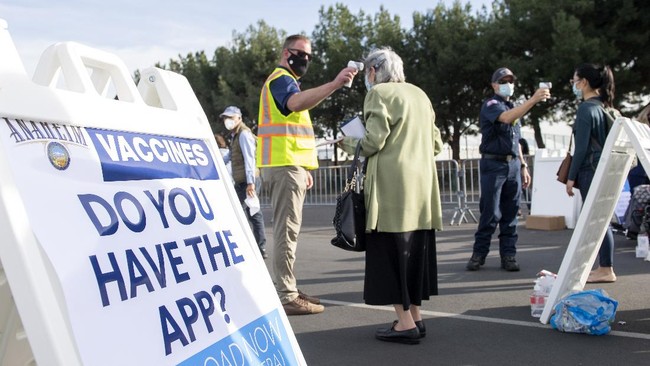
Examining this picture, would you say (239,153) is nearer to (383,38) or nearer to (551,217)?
(551,217)

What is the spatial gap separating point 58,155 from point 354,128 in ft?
8.46

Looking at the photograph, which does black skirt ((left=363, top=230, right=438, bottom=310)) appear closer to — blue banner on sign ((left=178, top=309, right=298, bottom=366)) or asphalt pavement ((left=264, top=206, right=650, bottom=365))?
asphalt pavement ((left=264, top=206, right=650, bottom=365))

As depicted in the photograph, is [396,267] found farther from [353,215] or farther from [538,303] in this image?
[538,303]

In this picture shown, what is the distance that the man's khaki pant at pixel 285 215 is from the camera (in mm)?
4641

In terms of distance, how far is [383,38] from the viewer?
112 ft

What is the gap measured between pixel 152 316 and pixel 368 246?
2456 millimetres

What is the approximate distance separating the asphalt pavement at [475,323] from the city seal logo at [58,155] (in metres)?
2.43

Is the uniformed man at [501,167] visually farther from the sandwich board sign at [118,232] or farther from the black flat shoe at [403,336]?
the sandwich board sign at [118,232]

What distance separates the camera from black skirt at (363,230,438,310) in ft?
12.5

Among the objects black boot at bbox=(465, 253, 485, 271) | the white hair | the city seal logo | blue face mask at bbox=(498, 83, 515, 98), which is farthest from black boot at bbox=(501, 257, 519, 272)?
the city seal logo

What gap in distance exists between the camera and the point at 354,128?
3.94 metres

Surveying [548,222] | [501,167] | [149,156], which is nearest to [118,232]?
[149,156]

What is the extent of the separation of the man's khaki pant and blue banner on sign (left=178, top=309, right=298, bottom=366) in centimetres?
257

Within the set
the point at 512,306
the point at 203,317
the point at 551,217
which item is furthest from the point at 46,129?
the point at 551,217
